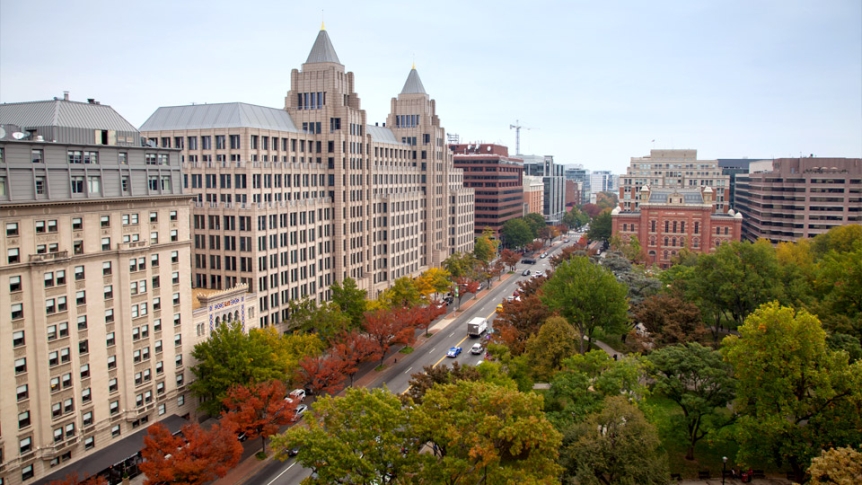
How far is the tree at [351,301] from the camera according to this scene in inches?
3398

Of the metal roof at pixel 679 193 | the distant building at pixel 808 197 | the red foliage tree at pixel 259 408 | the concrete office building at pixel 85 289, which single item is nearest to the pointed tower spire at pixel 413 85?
the metal roof at pixel 679 193

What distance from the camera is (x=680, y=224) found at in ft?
501

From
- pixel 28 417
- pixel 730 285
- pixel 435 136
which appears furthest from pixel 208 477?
pixel 435 136

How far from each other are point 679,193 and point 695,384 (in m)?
111

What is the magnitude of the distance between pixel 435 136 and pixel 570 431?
306 feet

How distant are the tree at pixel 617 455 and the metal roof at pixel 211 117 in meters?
60.0

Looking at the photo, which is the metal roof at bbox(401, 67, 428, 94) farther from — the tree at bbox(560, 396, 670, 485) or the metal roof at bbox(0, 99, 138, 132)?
the tree at bbox(560, 396, 670, 485)

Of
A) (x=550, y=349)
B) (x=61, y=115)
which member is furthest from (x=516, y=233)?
(x=61, y=115)

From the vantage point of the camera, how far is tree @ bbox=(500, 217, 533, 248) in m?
186

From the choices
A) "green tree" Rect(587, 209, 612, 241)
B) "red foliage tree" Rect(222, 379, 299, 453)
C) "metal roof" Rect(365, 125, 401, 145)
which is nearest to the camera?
"red foliage tree" Rect(222, 379, 299, 453)

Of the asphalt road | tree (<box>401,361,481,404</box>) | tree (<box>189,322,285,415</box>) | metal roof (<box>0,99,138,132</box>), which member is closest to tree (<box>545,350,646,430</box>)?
tree (<box>401,361,481,404</box>)

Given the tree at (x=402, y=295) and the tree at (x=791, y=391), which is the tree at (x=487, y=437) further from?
the tree at (x=402, y=295)

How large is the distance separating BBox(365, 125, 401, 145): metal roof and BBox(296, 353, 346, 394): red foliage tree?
56807 mm

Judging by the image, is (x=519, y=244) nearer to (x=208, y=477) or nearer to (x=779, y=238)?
(x=779, y=238)
